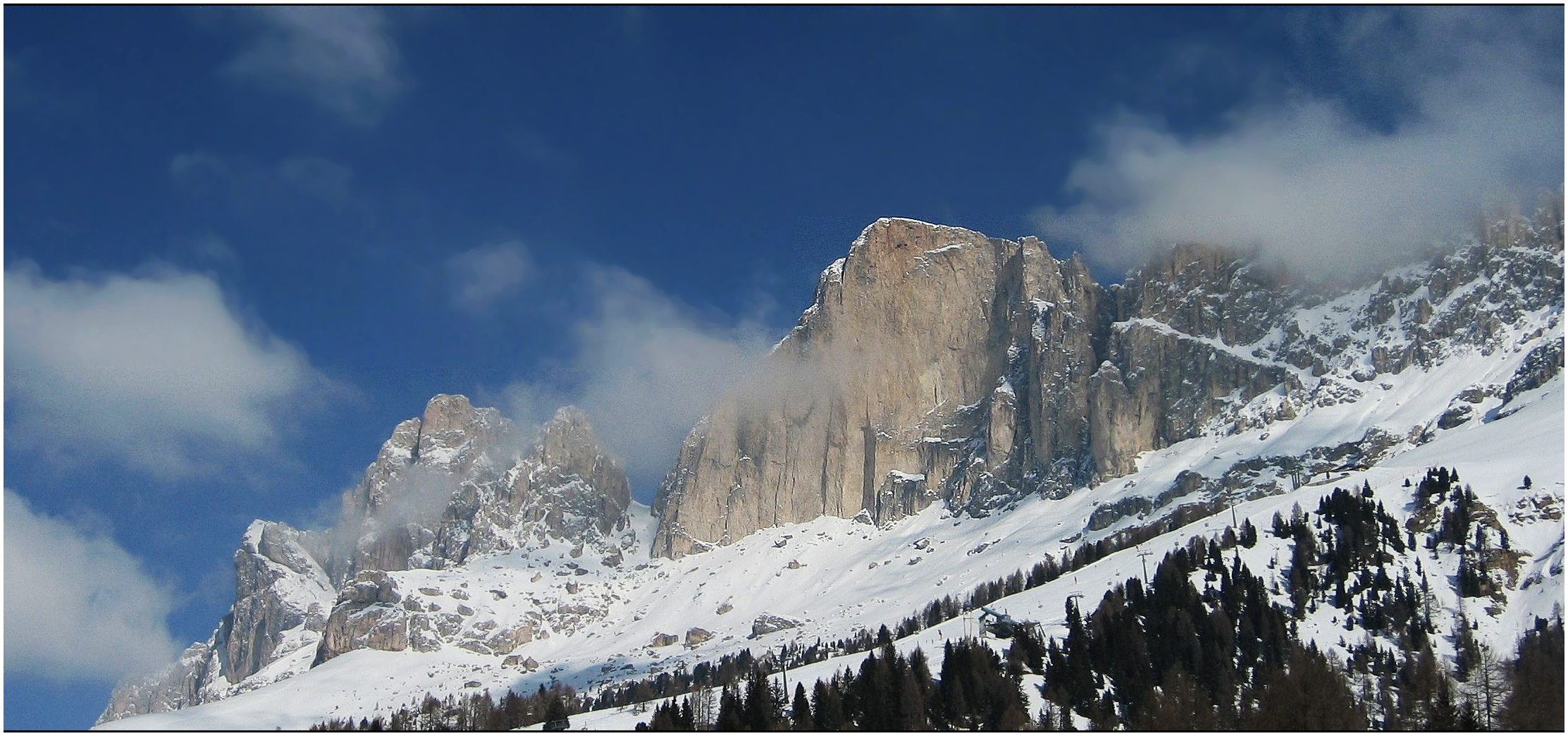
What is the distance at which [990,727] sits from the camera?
144 m

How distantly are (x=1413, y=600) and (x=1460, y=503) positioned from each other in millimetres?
30379

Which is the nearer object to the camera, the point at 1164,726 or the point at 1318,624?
the point at 1164,726

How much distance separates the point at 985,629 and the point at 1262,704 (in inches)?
2321

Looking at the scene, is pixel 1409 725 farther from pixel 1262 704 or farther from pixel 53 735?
pixel 53 735

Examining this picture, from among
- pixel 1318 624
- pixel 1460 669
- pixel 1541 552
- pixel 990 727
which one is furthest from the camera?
pixel 1541 552

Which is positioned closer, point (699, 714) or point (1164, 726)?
point (1164, 726)

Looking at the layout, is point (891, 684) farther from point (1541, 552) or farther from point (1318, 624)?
point (1541, 552)

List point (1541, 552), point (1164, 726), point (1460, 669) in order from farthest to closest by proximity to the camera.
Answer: point (1541, 552), point (1460, 669), point (1164, 726)

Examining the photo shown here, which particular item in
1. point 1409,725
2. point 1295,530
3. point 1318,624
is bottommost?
point 1409,725

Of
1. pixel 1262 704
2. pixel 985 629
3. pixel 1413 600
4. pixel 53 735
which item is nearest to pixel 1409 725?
pixel 1262 704

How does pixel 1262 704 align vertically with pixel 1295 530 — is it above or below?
below

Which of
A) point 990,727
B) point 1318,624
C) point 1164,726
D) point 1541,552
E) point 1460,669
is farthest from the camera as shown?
point 1541,552

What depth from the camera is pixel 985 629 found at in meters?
188

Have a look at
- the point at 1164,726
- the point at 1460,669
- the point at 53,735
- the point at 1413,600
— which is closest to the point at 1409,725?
the point at 1164,726
